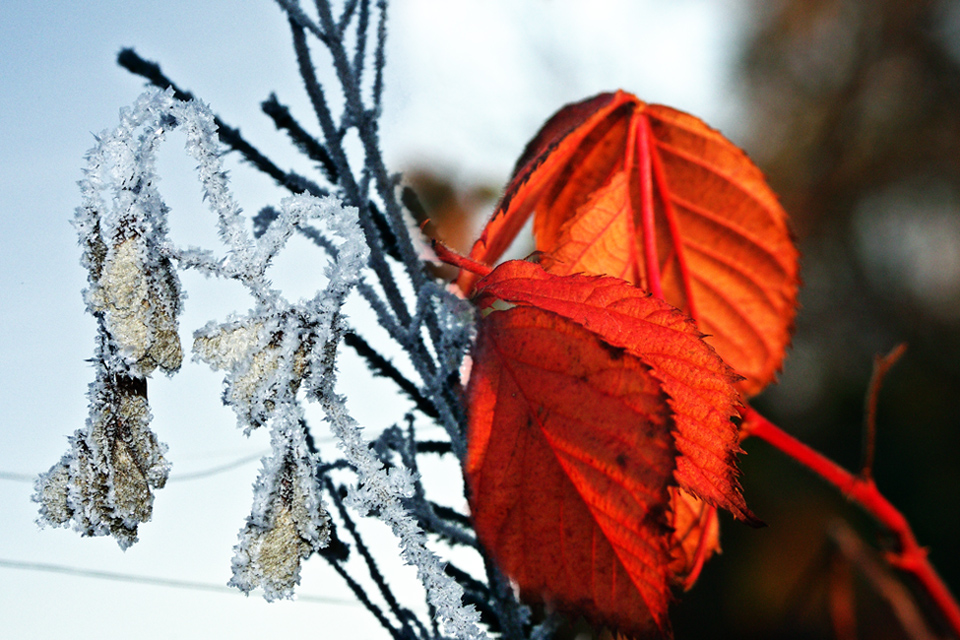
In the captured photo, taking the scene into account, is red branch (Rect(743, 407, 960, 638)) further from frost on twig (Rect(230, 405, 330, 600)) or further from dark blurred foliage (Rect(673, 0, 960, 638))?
dark blurred foliage (Rect(673, 0, 960, 638))

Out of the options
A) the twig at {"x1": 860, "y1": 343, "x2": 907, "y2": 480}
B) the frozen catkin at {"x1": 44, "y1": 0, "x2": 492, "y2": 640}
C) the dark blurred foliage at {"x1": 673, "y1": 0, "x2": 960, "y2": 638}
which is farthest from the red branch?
the dark blurred foliage at {"x1": 673, "y1": 0, "x2": 960, "y2": 638}

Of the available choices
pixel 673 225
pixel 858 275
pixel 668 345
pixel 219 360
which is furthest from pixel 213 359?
pixel 858 275

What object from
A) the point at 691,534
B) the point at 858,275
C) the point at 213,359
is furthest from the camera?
the point at 858,275

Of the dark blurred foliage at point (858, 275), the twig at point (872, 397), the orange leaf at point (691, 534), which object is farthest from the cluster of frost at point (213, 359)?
the dark blurred foliage at point (858, 275)

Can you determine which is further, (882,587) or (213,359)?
(882,587)

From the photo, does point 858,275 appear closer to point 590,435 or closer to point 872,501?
point 872,501

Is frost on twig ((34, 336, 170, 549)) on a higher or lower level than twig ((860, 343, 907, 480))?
higher

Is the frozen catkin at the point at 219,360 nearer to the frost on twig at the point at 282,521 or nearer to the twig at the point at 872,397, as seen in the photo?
the frost on twig at the point at 282,521
